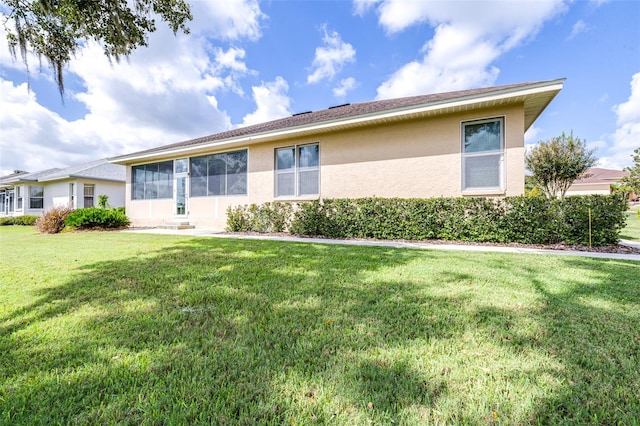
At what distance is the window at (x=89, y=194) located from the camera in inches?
744

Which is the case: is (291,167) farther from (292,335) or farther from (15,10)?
(292,335)

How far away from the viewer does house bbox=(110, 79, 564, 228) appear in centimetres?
702

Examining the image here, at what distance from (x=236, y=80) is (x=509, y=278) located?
1671cm

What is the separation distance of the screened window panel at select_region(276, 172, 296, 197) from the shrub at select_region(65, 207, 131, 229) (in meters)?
7.93

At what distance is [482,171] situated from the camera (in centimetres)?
732

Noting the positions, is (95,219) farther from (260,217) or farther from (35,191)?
(35,191)

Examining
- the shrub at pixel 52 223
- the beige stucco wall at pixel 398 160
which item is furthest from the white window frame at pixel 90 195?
the beige stucco wall at pixel 398 160

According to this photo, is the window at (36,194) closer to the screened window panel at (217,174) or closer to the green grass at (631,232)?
the screened window panel at (217,174)

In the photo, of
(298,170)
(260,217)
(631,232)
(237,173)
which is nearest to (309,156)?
(298,170)

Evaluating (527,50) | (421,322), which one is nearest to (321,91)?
(527,50)

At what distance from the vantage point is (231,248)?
5.76 m

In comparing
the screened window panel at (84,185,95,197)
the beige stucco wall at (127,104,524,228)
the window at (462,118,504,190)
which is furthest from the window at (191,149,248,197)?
the screened window panel at (84,185,95,197)

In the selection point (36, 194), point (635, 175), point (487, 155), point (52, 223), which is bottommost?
point (52, 223)

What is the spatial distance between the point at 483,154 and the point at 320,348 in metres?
7.46
